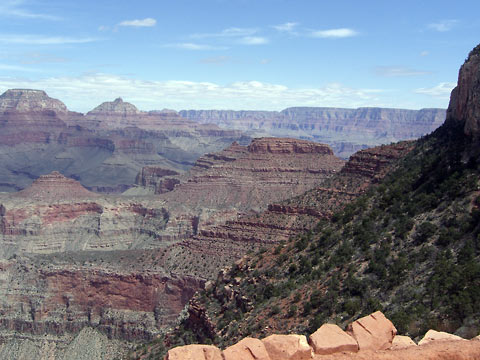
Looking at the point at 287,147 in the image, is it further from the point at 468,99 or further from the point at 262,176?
the point at 468,99

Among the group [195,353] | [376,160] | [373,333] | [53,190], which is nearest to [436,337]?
[373,333]

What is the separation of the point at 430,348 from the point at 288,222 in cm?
4494

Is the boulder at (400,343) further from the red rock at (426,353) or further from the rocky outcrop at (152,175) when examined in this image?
the rocky outcrop at (152,175)

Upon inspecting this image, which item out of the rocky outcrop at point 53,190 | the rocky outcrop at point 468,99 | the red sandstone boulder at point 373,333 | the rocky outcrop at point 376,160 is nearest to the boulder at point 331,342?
the red sandstone boulder at point 373,333

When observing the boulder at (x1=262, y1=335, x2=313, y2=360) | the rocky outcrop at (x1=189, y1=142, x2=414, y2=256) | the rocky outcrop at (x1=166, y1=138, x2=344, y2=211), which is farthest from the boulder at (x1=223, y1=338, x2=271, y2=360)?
the rocky outcrop at (x1=166, y1=138, x2=344, y2=211)

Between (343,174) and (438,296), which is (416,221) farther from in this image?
(343,174)

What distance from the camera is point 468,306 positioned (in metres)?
19.4

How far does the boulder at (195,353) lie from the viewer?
12.5 m

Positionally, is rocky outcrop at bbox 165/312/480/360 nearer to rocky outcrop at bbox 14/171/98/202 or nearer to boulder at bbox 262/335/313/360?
boulder at bbox 262/335/313/360

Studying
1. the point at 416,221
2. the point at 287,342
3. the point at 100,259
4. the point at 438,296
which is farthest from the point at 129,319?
the point at 287,342

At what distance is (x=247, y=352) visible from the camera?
12.9 meters

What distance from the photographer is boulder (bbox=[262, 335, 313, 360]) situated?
12938 mm

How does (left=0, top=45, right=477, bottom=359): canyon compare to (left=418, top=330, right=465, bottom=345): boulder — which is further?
(left=0, top=45, right=477, bottom=359): canyon

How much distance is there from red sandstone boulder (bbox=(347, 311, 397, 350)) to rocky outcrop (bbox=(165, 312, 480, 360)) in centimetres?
3
